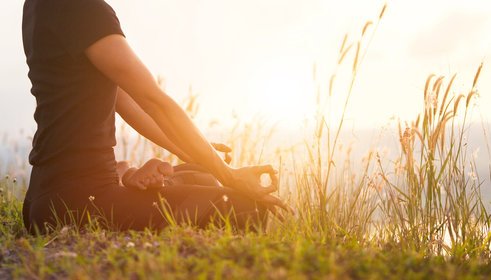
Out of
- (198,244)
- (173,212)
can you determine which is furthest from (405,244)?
(198,244)

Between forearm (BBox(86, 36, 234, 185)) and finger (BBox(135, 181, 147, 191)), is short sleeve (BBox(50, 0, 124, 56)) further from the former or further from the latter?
finger (BBox(135, 181, 147, 191))

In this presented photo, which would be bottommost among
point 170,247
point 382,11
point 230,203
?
point 170,247

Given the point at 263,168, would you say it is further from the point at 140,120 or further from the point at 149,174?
the point at 140,120

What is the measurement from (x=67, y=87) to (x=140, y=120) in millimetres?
669

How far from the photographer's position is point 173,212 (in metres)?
2.74

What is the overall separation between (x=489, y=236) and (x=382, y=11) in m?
1.28

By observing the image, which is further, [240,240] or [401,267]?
[240,240]

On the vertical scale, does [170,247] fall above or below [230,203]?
below

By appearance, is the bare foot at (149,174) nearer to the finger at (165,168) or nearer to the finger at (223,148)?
the finger at (165,168)

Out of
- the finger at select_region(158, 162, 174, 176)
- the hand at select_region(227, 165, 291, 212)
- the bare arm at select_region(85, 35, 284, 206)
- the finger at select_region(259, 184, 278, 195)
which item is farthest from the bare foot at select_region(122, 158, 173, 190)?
the finger at select_region(259, 184, 278, 195)

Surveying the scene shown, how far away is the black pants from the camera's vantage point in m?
2.71

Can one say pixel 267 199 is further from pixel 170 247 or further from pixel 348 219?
pixel 348 219

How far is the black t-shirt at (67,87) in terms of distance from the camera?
257 cm

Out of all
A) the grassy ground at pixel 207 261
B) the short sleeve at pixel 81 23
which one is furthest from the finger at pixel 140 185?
the short sleeve at pixel 81 23
